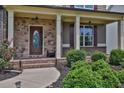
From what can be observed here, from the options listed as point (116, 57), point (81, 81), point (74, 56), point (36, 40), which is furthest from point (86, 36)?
point (81, 81)

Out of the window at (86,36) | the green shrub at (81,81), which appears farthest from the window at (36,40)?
the green shrub at (81,81)

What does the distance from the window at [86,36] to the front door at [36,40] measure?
3151mm

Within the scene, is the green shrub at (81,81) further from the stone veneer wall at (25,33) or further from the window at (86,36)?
the window at (86,36)

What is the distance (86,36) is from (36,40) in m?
3.85

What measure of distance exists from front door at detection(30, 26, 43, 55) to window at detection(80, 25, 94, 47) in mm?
3151

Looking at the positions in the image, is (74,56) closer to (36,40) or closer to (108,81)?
(36,40)

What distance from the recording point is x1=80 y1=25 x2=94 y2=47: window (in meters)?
16.1

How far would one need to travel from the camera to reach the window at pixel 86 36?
16.1 m

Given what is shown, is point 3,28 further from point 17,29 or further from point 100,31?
point 100,31

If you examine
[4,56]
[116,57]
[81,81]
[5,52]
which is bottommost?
[81,81]

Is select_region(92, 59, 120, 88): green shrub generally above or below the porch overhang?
below

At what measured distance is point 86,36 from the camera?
16.2 m

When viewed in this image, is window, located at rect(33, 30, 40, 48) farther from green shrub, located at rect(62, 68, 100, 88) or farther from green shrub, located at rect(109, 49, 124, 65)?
green shrub, located at rect(62, 68, 100, 88)

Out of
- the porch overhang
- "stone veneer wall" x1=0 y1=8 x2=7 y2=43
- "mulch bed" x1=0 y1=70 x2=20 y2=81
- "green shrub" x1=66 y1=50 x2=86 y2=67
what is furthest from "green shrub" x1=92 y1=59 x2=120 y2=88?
"stone veneer wall" x1=0 y1=8 x2=7 y2=43
